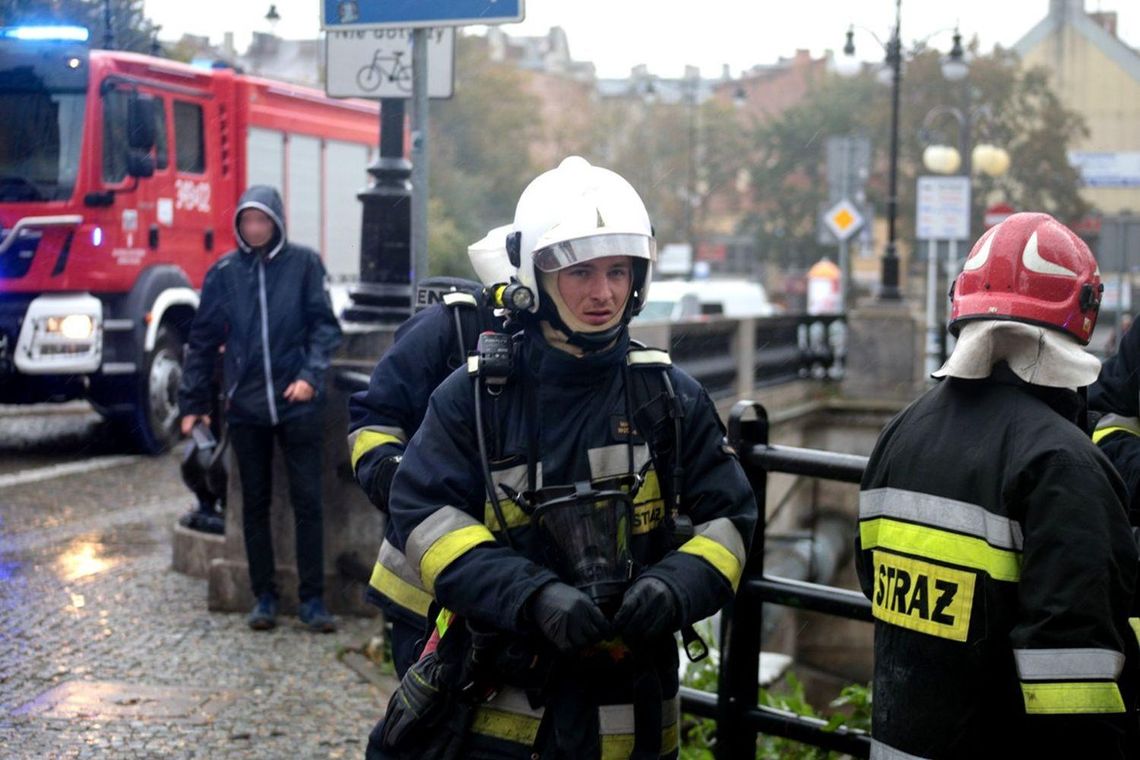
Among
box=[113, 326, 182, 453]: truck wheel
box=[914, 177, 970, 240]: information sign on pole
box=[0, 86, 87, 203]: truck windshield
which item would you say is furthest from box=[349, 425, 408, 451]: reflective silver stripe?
box=[914, 177, 970, 240]: information sign on pole

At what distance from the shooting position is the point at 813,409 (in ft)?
59.1

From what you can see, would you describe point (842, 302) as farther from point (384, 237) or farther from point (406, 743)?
point (406, 743)

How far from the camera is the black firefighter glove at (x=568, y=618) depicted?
294 centimetres

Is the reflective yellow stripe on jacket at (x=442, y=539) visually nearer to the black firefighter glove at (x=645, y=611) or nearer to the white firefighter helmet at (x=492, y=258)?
the black firefighter glove at (x=645, y=611)

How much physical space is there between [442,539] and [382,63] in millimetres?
4874

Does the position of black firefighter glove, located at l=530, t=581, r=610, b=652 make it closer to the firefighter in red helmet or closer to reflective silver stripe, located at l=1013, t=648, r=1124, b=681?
the firefighter in red helmet

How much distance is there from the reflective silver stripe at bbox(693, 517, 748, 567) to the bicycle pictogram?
4.70 metres

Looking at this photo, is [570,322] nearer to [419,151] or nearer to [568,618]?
[568,618]

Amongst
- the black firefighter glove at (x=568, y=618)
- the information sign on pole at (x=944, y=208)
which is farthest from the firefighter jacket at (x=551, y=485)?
the information sign on pole at (x=944, y=208)

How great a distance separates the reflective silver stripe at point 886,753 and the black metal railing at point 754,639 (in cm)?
144

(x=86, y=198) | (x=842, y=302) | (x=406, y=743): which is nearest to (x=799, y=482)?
(x=86, y=198)

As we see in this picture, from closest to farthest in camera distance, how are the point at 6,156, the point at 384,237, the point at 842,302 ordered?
the point at 384,237 < the point at 6,156 < the point at 842,302

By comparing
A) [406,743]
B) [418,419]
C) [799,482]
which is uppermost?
[418,419]

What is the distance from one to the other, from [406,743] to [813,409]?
1506cm
